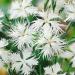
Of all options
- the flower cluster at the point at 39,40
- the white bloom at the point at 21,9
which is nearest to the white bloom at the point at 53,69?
the flower cluster at the point at 39,40

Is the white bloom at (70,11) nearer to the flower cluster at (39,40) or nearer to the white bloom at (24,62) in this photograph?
the flower cluster at (39,40)

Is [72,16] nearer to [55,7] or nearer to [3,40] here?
[55,7]

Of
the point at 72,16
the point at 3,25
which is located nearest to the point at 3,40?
the point at 3,25

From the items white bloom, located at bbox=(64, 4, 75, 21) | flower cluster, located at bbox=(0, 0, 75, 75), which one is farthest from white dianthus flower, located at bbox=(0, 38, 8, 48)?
white bloom, located at bbox=(64, 4, 75, 21)

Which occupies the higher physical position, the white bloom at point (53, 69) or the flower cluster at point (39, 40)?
the flower cluster at point (39, 40)

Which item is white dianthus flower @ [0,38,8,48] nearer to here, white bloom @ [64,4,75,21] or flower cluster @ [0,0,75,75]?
flower cluster @ [0,0,75,75]

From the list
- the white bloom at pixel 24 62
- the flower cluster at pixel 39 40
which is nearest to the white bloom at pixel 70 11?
the flower cluster at pixel 39 40

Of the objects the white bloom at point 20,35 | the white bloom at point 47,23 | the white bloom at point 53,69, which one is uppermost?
the white bloom at point 47,23
